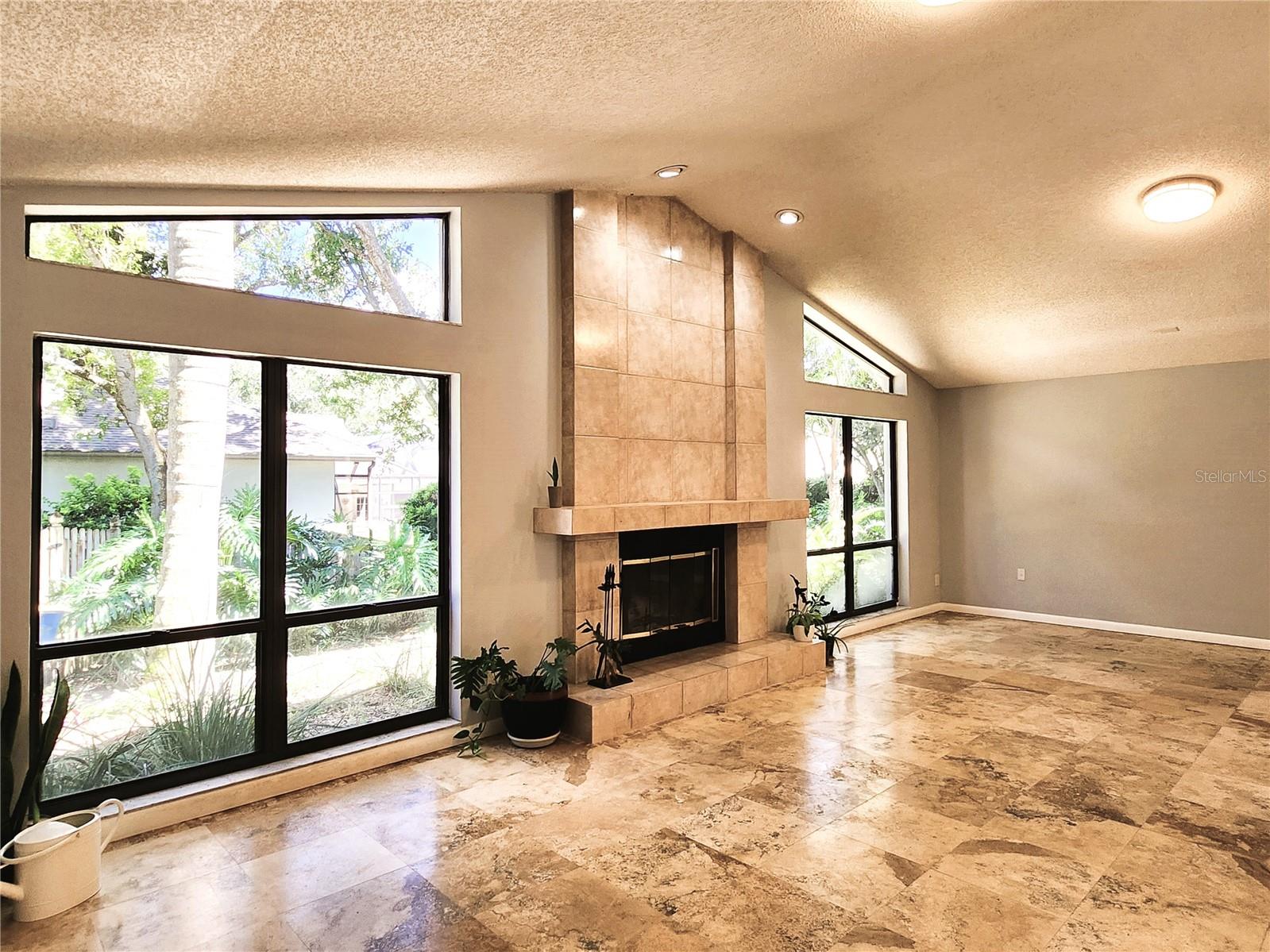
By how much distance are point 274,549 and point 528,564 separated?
1.41 metres

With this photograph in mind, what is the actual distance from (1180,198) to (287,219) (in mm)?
4786

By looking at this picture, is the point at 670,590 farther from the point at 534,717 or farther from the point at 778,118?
the point at 778,118

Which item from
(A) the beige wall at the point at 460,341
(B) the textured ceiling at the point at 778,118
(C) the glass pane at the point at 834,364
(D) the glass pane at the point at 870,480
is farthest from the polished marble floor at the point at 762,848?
(C) the glass pane at the point at 834,364

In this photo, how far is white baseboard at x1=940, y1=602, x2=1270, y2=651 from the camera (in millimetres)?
6230

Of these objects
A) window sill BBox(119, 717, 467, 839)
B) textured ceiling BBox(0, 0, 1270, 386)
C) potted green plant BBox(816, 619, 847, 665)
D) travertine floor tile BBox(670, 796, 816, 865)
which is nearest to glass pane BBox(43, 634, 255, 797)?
window sill BBox(119, 717, 467, 839)

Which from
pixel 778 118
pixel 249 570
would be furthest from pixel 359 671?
pixel 778 118

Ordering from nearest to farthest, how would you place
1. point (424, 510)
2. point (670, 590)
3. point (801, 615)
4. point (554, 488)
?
point (424, 510), point (554, 488), point (670, 590), point (801, 615)

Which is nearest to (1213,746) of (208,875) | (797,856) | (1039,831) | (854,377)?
(1039,831)

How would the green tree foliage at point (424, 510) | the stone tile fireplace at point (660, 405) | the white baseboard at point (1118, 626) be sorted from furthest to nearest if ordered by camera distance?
1. the white baseboard at point (1118, 626)
2. the stone tile fireplace at point (660, 405)
3. the green tree foliage at point (424, 510)

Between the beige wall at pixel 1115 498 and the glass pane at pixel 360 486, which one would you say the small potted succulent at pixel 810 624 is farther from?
the glass pane at pixel 360 486

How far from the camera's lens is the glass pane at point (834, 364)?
6.64 meters

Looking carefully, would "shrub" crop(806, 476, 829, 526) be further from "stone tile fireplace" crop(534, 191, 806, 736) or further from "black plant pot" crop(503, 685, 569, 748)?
"black plant pot" crop(503, 685, 569, 748)

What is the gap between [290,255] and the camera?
357 centimetres

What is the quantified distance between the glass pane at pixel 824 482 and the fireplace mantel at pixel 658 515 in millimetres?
814
